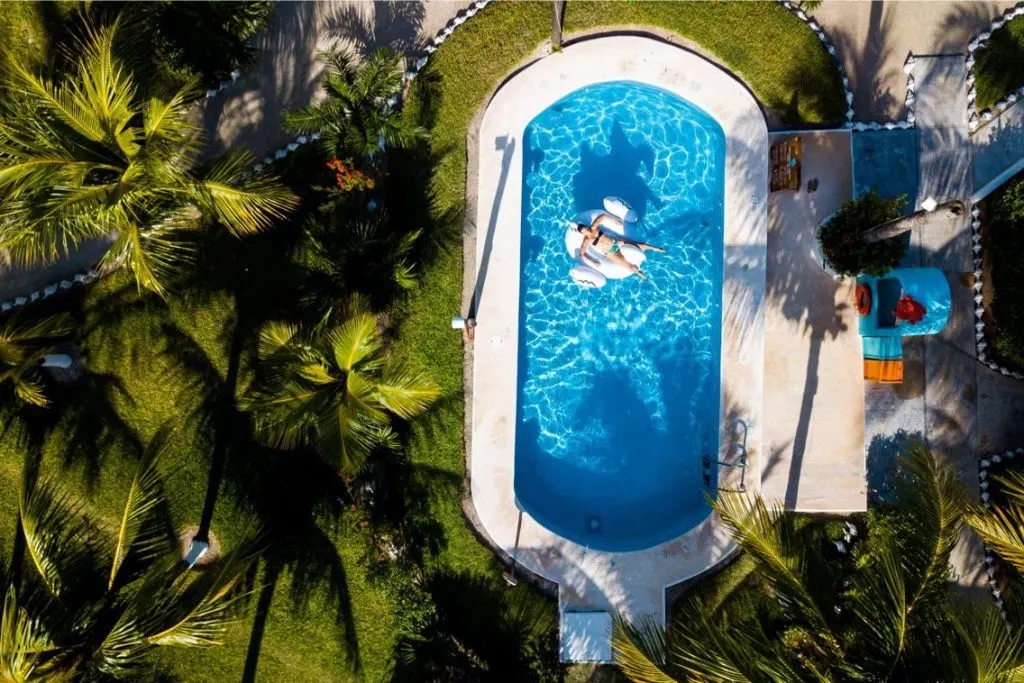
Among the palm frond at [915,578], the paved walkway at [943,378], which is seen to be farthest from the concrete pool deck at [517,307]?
the palm frond at [915,578]

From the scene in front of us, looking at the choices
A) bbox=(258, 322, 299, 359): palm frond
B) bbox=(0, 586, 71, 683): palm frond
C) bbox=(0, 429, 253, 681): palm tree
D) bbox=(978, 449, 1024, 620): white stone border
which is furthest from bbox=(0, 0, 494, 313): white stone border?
bbox=(978, 449, 1024, 620): white stone border

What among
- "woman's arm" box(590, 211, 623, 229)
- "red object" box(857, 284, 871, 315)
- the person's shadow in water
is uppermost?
the person's shadow in water

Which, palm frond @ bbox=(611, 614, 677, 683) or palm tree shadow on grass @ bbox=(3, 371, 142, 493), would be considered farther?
palm tree shadow on grass @ bbox=(3, 371, 142, 493)

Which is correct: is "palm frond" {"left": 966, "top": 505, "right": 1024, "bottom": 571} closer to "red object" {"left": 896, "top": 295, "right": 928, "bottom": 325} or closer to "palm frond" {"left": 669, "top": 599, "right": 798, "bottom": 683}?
"palm frond" {"left": 669, "top": 599, "right": 798, "bottom": 683}

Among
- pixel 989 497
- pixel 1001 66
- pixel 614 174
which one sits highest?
pixel 1001 66

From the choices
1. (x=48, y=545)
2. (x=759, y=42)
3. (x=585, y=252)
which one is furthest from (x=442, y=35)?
(x=48, y=545)

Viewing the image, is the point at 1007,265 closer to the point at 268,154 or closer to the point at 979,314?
the point at 979,314
